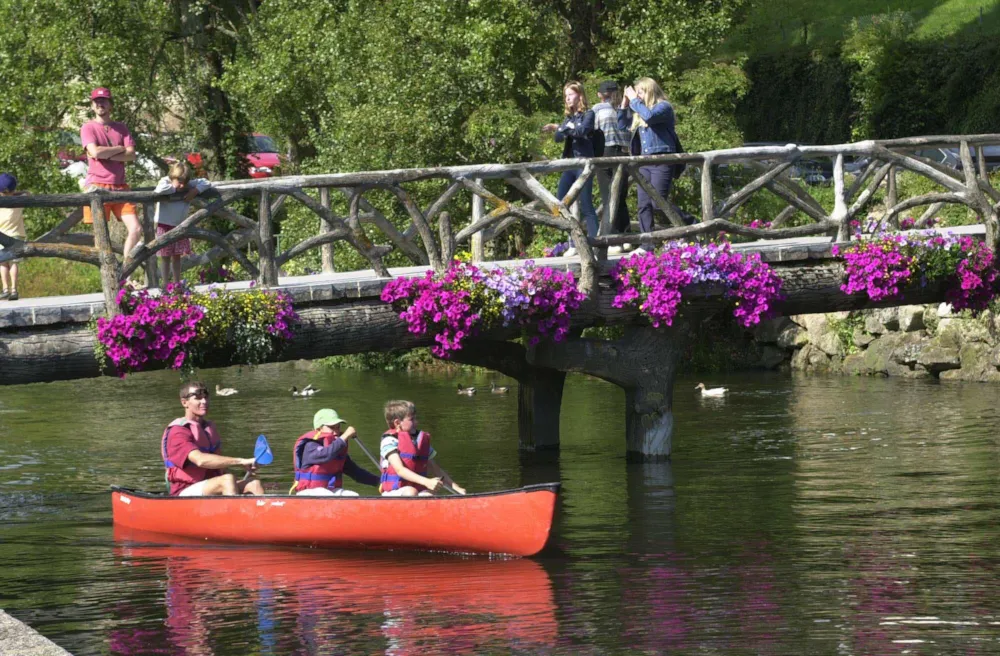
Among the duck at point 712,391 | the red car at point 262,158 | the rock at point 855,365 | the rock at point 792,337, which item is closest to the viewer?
the duck at point 712,391

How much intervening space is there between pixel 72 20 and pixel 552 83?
28.3ft

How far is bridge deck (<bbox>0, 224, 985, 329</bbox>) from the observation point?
1393 centimetres

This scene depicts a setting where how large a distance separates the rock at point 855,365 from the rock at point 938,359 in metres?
1.27

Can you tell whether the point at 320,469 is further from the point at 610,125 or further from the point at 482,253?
the point at 610,125

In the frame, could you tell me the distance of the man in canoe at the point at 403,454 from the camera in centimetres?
1378

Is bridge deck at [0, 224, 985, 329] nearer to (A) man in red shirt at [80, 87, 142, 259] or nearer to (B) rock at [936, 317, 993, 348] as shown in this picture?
(A) man in red shirt at [80, 87, 142, 259]

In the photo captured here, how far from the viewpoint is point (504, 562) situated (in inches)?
523

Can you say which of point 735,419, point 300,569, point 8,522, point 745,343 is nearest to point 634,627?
point 300,569

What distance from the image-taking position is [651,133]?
16.6 metres

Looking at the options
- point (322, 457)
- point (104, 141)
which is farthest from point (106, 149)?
point (322, 457)

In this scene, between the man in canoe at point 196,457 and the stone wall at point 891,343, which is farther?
the stone wall at point 891,343

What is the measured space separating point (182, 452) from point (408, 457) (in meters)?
2.04

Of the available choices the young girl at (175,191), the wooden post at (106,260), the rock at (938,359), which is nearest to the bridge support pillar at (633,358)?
the young girl at (175,191)

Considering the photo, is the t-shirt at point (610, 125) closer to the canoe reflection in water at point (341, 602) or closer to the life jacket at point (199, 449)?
the life jacket at point (199, 449)
